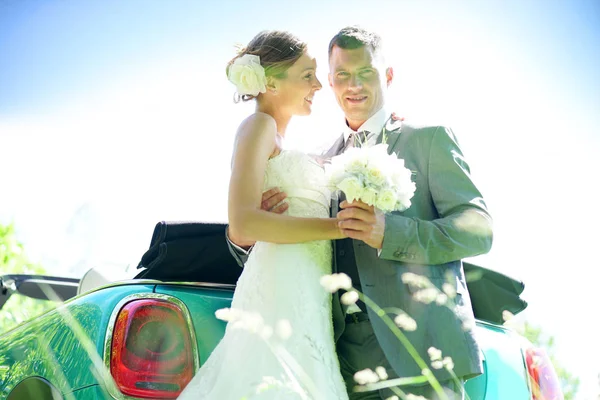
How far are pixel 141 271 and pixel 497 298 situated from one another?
1.75m

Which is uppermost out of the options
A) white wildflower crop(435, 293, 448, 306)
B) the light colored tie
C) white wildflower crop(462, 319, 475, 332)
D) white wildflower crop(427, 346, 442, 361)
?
the light colored tie

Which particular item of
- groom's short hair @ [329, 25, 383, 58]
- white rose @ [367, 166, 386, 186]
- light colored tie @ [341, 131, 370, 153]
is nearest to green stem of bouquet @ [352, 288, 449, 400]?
white rose @ [367, 166, 386, 186]

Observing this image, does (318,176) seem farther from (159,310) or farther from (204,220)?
(159,310)

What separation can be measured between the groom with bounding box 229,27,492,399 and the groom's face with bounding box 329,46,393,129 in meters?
0.26

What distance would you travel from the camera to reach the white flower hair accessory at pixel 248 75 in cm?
319

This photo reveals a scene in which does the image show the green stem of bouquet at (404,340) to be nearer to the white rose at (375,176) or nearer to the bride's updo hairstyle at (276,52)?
the white rose at (375,176)

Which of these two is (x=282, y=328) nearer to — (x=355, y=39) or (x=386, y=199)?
(x=386, y=199)

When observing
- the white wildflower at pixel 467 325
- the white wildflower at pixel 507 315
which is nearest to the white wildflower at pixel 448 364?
the white wildflower at pixel 467 325

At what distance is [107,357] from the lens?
2.66 metres

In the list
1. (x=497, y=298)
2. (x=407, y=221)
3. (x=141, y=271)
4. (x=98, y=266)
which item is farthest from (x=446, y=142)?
(x=98, y=266)

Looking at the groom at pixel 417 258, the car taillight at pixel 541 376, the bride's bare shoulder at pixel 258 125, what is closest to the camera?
the groom at pixel 417 258

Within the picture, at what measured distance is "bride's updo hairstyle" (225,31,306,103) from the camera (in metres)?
3.27

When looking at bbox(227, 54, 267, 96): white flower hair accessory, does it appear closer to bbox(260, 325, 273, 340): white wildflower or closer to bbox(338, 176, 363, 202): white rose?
bbox(338, 176, 363, 202): white rose

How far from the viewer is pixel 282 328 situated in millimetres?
2633
